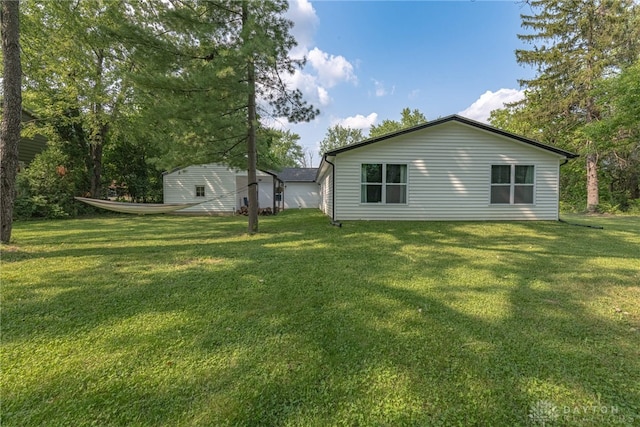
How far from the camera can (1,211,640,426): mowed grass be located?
5.61ft

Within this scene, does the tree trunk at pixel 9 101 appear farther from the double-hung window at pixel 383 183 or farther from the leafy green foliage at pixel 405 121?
the leafy green foliage at pixel 405 121

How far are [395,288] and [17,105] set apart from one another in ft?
23.9

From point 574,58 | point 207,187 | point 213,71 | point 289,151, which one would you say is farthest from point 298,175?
point 289,151

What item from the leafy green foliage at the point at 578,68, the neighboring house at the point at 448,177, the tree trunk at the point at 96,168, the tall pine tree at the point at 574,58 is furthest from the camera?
the tree trunk at the point at 96,168

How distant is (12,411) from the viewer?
5.46 ft

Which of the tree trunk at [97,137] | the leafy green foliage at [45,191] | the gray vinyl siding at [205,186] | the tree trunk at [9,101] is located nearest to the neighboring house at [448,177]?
the tree trunk at [9,101]

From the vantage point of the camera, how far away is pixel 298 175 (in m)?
23.1

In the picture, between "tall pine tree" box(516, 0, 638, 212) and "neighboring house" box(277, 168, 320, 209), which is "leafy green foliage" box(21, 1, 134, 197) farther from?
"tall pine tree" box(516, 0, 638, 212)

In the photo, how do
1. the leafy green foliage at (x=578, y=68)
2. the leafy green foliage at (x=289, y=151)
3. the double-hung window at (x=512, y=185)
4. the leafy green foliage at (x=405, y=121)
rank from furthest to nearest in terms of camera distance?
the leafy green foliage at (x=289, y=151), the leafy green foliage at (x=405, y=121), the leafy green foliage at (x=578, y=68), the double-hung window at (x=512, y=185)

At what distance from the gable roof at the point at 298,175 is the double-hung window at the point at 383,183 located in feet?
40.7

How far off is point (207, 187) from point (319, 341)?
48.0 feet

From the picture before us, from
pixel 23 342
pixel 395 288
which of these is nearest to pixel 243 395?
pixel 23 342

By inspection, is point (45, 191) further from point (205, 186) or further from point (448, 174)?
point (448, 174)

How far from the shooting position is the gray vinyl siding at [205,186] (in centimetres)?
1529
